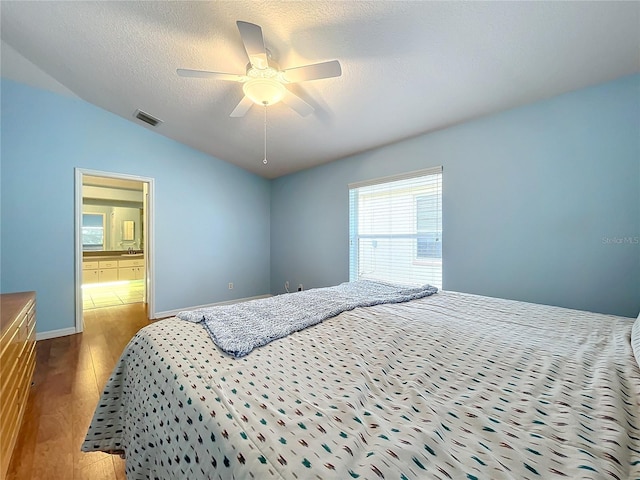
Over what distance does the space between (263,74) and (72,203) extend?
293 centimetres

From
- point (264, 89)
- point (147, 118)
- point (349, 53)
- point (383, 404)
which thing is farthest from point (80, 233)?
point (383, 404)

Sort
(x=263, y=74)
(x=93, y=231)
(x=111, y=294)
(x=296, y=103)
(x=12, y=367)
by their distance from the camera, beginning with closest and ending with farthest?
(x=12, y=367), (x=263, y=74), (x=296, y=103), (x=111, y=294), (x=93, y=231)

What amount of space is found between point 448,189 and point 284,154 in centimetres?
220

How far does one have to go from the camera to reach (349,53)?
1.89m

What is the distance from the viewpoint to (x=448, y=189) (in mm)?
2678

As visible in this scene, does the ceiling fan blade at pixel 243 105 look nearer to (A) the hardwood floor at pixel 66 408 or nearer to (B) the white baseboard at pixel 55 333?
(A) the hardwood floor at pixel 66 408

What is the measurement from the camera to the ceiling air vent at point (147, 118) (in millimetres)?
3153

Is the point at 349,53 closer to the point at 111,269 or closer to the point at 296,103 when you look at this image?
the point at 296,103

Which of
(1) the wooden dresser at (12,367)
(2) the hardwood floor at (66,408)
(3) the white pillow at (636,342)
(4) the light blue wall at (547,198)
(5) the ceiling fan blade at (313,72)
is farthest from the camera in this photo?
(4) the light blue wall at (547,198)

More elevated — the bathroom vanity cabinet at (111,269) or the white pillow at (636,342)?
the white pillow at (636,342)

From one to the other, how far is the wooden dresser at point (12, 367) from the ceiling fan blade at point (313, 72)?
2.01 m

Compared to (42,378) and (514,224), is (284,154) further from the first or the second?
(42,378)

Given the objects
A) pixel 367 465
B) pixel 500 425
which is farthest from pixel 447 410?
pixel 367 465

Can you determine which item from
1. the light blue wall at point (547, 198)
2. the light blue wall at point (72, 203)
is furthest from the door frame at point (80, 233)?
the light blue wall at point (547, 198)
